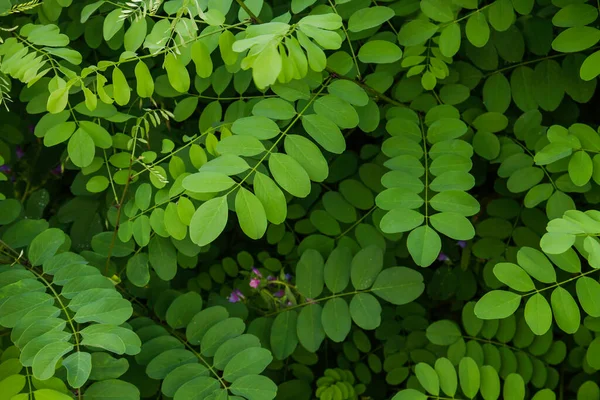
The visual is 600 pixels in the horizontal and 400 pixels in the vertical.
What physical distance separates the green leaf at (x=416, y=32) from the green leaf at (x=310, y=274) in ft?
1.58

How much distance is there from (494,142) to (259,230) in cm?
59

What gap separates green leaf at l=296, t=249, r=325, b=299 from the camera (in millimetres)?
1418

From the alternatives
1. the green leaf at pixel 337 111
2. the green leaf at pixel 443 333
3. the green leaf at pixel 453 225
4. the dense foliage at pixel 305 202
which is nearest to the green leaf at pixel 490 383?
the dense foliage at pixel 305 202

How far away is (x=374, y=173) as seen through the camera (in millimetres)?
1509

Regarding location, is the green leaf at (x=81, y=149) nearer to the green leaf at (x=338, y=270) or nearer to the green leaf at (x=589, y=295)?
the green leaf at (x=338, y=270)

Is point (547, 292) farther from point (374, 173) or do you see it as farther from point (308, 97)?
point (308, 97)

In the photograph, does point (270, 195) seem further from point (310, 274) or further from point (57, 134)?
point (57, 134)

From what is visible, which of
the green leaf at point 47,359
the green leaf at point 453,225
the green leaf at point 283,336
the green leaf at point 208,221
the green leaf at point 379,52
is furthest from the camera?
the green leaf at point 283,336

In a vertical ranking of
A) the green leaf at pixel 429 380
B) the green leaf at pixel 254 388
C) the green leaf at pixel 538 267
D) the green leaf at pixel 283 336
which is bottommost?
the green leaf at pixel 429 380

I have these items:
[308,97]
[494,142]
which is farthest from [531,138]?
[308,97]

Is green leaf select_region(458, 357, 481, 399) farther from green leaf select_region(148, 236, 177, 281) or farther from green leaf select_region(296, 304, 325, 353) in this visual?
green leaf select_region(148, 236, 177, 281)

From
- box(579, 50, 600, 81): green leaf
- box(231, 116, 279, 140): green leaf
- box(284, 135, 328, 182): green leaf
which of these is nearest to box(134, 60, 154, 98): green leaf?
box(231, 116, 279, 140): green leaf

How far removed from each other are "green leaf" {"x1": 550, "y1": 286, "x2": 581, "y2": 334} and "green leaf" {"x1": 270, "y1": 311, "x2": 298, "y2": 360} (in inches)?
20.8

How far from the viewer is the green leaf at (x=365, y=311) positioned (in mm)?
1332
